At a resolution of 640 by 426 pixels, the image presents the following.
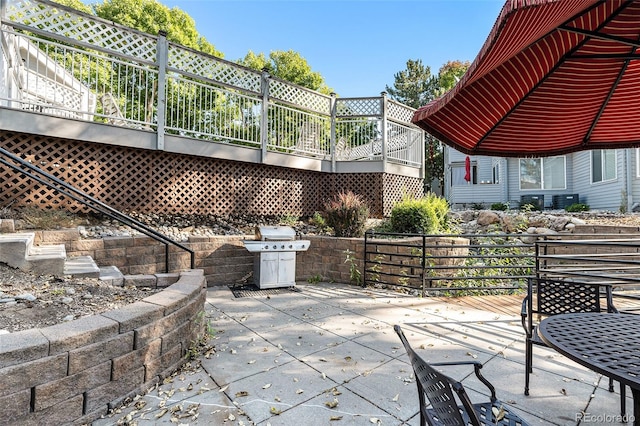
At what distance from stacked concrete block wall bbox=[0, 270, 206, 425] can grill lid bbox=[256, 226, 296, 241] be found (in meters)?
2.74

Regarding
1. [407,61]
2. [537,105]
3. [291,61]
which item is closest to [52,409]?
[537,105]

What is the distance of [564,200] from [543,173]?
1.81m

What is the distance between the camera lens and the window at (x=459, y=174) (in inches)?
656

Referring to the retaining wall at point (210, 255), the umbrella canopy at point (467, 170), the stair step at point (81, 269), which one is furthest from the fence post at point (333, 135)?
the umbrella canopy at point (467, 170)

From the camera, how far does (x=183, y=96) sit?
6.18m

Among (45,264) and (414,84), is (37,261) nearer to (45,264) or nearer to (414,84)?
(45,264)

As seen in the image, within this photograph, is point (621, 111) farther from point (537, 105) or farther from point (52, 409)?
point (52, 409)

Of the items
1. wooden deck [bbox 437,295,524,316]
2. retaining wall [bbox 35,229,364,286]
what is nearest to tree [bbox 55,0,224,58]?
retaining wall [bbox 35,229,364,286]

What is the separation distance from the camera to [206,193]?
6.45 meters

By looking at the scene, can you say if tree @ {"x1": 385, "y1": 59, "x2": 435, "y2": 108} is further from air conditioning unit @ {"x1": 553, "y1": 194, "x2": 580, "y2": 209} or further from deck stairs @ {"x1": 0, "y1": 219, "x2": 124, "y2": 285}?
deck stairs @ {"x1": 0, "y1": 219, "x2": 124, "y2": 285}

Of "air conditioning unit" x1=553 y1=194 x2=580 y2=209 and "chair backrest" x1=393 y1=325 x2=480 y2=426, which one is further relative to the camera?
"air conditioning unit" x1=553 y1=194 x2=580 y2=209

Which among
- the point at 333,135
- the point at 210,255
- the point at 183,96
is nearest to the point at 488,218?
the point at 333,135

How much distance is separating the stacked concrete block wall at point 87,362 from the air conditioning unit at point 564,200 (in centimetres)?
1442

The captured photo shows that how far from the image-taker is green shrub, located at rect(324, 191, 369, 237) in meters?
6.11
